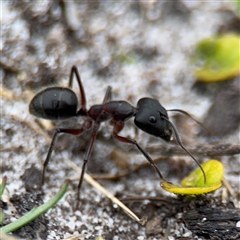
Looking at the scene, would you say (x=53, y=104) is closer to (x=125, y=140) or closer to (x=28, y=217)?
(x=125, y=140)

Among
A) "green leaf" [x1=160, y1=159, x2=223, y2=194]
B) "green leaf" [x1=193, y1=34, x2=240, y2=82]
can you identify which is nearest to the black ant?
"green leaf" [x1=160, y1=159, x2=223, y2=194]

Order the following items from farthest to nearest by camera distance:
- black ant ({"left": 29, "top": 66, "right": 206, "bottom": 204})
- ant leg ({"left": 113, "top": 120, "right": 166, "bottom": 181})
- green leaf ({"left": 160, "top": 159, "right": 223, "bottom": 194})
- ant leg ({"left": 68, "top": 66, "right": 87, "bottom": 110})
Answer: ant leg ({"left": 68, "top": 66, "right": 87, "bottom": 110}), black ant ({"left": 29, "top": 66, "right": 206, "bottom": 204}), ant leg ({"left": 113, "top": 120, "right": 166, "bottom": 181}), green leaf ({"left": 160, "top": 159, "right": 223, "bottom": 194})

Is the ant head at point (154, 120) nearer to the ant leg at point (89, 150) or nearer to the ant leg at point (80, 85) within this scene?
the ant leg at point (89, 150)

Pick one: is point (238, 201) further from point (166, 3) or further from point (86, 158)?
point (166, 3)

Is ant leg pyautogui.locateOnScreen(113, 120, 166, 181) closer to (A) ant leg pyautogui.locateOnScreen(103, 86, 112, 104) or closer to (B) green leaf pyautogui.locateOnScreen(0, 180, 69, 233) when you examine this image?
(A) ant leg pyautogui.locateOnScreen(103, 86, 112, 104)

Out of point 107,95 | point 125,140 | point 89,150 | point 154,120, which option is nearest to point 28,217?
point 89,150

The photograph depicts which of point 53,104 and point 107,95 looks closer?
point 53,104

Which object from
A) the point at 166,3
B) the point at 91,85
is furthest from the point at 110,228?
the point at 166,3
